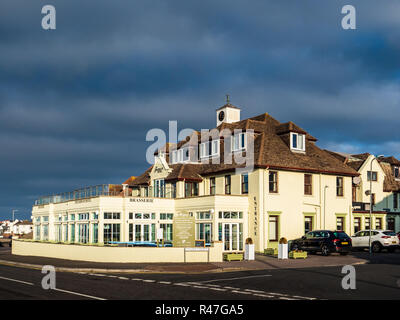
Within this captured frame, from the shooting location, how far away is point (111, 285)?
18.3m

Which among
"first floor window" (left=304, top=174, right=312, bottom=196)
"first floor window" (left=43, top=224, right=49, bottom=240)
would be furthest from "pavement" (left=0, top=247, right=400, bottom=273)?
"first floor window" (left=43, top=224, right=49, bottom=240)

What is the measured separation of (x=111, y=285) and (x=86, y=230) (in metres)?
23.0

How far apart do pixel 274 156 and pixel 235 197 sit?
4757mm

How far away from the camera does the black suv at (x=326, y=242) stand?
3388 centimetres

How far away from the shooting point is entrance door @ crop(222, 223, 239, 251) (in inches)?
1467

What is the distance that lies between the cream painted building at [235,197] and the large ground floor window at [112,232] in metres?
0.08

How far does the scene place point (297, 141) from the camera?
42719 millimetres

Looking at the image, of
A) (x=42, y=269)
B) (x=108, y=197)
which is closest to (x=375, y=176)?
(x=108, y=197)

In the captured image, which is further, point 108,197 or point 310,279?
point 108,197

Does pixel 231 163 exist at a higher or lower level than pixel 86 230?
higher

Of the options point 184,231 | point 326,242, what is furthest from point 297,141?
point 184,231

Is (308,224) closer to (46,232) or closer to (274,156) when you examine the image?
(274,156)

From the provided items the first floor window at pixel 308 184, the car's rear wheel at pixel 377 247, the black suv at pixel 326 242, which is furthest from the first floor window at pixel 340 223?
the black suv at pixel 326 242
